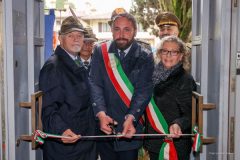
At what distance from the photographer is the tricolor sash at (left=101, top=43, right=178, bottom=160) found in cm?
293

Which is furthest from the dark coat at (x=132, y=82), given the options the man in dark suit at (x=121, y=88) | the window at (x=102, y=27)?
the window at (x=102, y=27)

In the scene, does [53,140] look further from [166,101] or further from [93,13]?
[93,13]

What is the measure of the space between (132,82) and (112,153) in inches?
26.6

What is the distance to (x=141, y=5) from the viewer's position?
19.2m

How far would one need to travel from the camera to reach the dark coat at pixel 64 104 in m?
2.82

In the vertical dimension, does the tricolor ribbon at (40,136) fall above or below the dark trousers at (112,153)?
above

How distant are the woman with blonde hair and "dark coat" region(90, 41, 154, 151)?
0.10m

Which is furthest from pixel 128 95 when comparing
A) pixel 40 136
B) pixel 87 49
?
pixel 87 49

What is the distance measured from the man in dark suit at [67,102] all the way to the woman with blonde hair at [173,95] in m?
0.59

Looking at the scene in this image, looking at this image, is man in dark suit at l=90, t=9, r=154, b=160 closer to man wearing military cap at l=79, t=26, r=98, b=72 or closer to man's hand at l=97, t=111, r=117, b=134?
man's hand at l=97, t=111, r=117, b=134

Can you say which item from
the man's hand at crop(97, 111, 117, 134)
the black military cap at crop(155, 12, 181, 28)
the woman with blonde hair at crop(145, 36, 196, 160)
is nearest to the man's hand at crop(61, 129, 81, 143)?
the man's hand at crop(97, 111, 117, 134)

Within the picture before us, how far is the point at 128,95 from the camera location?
294cm

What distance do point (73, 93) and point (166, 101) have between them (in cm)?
80

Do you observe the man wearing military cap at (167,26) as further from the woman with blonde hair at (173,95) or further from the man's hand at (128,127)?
the man's hand at (128,127)
